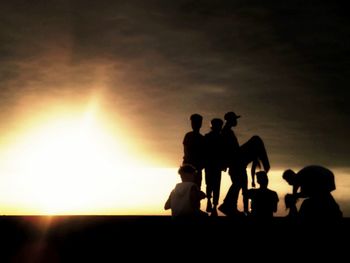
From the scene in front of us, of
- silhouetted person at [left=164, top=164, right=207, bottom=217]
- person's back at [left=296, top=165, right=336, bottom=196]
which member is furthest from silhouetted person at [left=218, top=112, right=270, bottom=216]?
person's back at [left=296, top=165, right=336, bottom=196]

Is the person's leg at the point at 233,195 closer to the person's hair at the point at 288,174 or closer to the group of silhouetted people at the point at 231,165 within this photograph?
the group of silhouetted people at the point at 231,165

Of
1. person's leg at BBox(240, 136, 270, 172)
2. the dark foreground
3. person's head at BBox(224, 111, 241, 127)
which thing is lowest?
the dark foreground

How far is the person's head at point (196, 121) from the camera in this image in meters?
12.6

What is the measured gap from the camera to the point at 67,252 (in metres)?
7.38

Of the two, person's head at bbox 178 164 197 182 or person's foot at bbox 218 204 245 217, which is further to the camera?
person's foot at bbox 218 204 245 217

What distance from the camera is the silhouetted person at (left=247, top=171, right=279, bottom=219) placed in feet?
41.3

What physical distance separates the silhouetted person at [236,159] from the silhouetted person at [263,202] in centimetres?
56

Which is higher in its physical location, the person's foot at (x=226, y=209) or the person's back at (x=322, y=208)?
the person's foot at (x=226, y=209)

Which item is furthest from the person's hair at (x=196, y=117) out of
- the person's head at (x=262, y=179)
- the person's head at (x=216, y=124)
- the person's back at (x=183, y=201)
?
the person's back at (x=183, y=201)

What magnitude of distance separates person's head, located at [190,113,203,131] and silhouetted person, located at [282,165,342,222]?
5774 millimetres

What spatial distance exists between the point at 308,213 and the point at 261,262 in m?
1.13

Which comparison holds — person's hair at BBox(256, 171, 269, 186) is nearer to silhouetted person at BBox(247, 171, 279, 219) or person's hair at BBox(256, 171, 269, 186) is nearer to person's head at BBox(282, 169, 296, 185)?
silhouetted person at BBox(247, 171, 279, 219)

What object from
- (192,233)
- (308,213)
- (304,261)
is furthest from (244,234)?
(304,261)

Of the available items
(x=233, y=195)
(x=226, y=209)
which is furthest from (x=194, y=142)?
(x=226, y=209)
